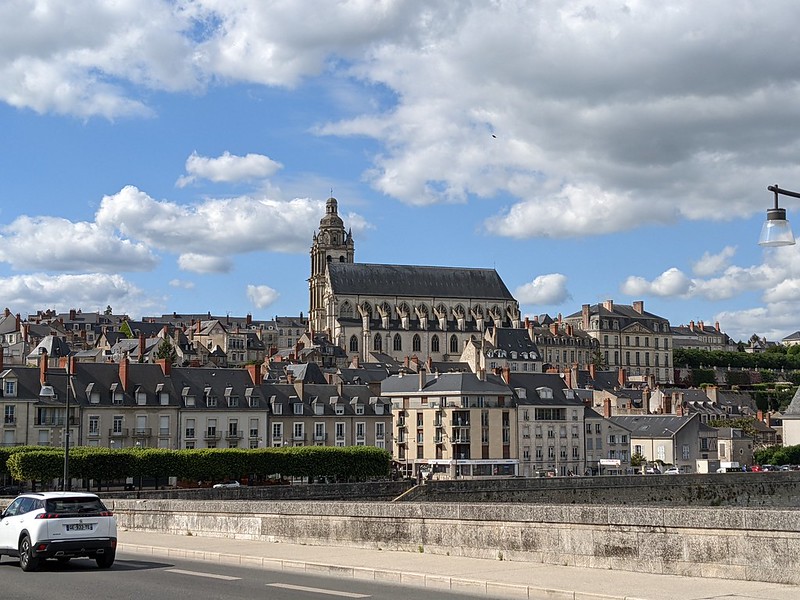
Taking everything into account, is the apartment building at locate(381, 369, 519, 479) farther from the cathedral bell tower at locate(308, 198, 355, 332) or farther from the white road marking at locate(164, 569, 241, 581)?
the cathedral bell tower at locate(308, 198, 355, 332)

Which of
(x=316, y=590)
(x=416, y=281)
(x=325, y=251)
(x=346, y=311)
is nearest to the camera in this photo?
(x=316, y=590)

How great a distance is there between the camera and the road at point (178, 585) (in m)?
13.7

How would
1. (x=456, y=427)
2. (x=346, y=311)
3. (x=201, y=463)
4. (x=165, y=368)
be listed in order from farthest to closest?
(x=346, y=311) → (x=456, y=427) → (x=165, y=368) → (x=201, y=463)

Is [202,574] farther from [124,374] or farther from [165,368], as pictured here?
[165,368]

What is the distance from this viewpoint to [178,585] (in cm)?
1504

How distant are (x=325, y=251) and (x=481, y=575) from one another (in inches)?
6056

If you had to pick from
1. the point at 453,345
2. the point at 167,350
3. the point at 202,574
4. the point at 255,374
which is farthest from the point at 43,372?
the point at 453,345

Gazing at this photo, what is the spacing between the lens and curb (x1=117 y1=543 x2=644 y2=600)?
13273 mm

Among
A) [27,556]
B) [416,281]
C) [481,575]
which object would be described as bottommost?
[481,575]

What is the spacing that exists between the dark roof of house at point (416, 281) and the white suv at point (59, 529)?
446 ft

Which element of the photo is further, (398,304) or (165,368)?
(398,304)

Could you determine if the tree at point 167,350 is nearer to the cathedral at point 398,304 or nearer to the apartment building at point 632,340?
the cathedral at point 398,304

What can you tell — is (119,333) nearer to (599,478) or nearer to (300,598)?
(599,478)

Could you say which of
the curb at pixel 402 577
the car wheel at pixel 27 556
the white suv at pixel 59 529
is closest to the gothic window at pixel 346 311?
the curb at pixel 402 577
